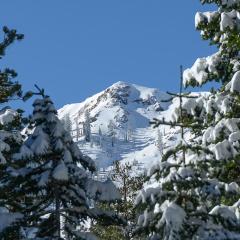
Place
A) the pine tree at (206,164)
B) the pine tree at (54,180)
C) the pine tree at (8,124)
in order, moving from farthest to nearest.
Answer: the pine tree at (8,124) → the pine tree at (54,180) → the pine tree at (206,164)

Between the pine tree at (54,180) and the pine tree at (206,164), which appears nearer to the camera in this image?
the pine tree at (206,164)

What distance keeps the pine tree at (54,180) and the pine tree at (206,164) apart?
1653 millimetres

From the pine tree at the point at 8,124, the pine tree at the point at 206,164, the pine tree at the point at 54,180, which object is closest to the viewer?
the pine tree at the point at 206,164

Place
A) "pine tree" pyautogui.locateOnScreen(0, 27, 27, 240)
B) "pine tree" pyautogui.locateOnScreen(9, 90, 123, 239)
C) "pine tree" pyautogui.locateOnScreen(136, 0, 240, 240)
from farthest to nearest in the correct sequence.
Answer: "pine tree" pyautogui.locateOnScreen(0, 27, 27, 240) < "pine tree" pyautogui.locateOnScreen(9, 90, 123, 239) < "pine tree" pyautogui.locateOnScreen(136, 0, 240, 240)

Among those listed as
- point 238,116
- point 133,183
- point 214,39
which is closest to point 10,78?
point 214,39

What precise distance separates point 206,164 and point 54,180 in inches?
117

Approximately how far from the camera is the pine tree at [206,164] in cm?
912

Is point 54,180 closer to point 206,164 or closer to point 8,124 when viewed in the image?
point 206,164

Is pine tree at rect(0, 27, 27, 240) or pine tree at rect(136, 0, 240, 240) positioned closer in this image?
pine tree at rect(136, 0, 240, 240)

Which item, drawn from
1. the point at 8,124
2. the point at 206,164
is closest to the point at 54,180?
the point at 206,164

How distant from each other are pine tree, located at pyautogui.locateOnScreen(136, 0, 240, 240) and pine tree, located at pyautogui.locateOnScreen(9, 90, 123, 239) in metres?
1.65

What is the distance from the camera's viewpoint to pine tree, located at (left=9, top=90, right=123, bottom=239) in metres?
10.9

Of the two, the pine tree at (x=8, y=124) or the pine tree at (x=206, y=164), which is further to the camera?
the pine tree at (x=8, y=124)

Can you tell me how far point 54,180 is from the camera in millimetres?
10734
